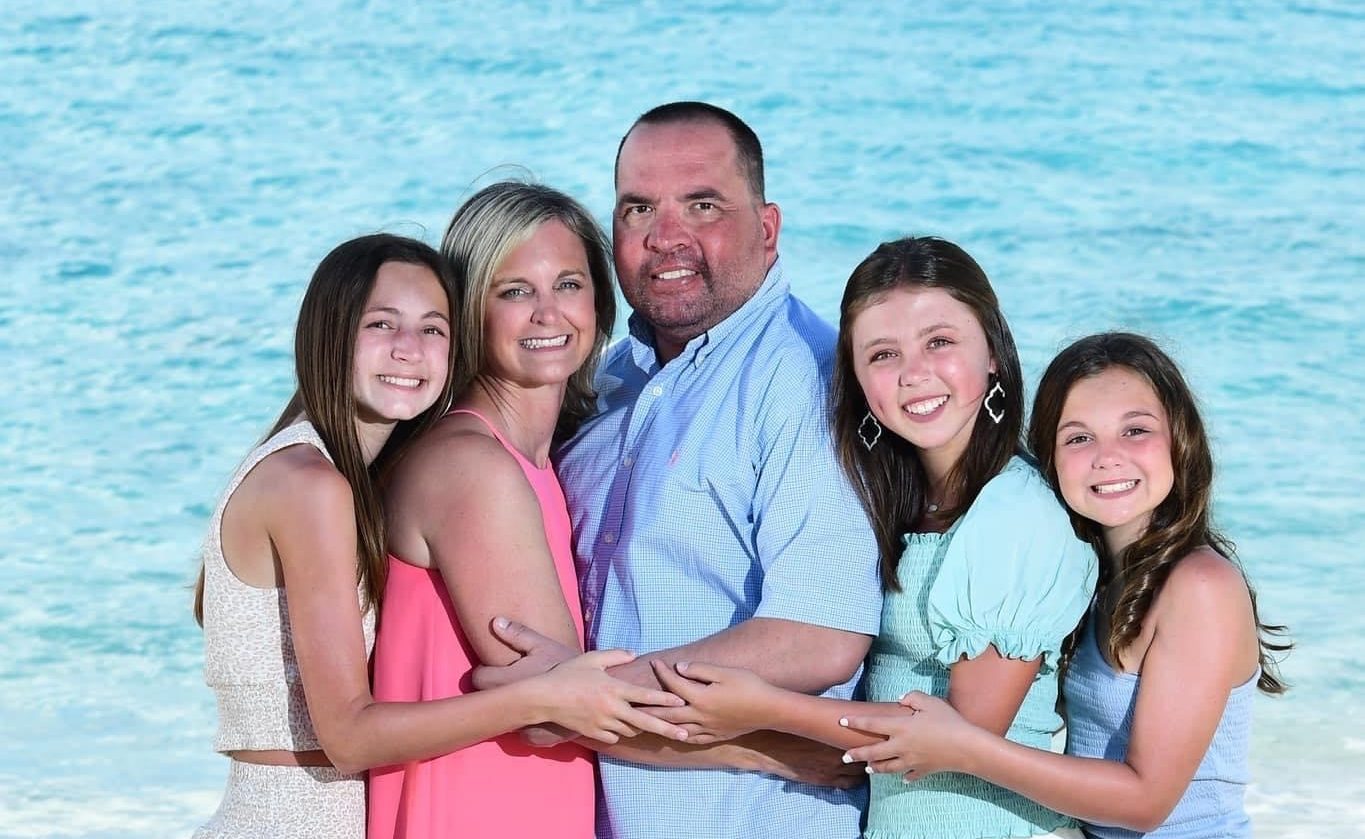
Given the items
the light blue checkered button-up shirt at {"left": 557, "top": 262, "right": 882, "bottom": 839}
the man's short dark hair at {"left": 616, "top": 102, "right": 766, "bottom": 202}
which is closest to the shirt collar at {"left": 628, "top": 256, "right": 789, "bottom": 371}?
→ the light blue checkered button-up shirt at {"left": 557, "top": 262, "right": 882, "bottom": 839}

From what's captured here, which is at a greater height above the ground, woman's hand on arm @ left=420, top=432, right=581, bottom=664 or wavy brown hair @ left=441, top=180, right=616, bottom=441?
wavy brown hair @ left=441, top=180, right=616, bottom=441

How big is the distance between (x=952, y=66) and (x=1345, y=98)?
118 inches

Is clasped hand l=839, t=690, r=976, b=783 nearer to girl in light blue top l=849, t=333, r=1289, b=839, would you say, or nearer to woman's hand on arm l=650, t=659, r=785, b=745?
girl in light blue top l=849, t=333, r=1289, b=839

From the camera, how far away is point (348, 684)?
8.62 ft

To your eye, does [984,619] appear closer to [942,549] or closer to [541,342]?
[942,549]

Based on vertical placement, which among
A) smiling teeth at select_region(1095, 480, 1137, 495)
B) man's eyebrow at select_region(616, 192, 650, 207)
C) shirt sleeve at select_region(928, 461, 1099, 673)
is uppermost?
man's eyebrow at select_region(616, 192, 650, 207)

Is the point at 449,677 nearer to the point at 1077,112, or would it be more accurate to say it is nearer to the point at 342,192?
the point at 342,192

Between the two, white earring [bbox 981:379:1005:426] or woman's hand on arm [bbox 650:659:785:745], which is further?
white earring [bbox 981:379:1005:426]

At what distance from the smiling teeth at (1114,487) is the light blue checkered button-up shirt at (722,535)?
0.41 m

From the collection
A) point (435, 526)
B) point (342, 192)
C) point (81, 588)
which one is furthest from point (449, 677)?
point (342, 192)

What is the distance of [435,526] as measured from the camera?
273 cm

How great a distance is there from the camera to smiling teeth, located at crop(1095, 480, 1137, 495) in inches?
109

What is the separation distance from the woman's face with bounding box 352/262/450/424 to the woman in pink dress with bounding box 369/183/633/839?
80 millimetres

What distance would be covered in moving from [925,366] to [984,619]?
454 millimetres
